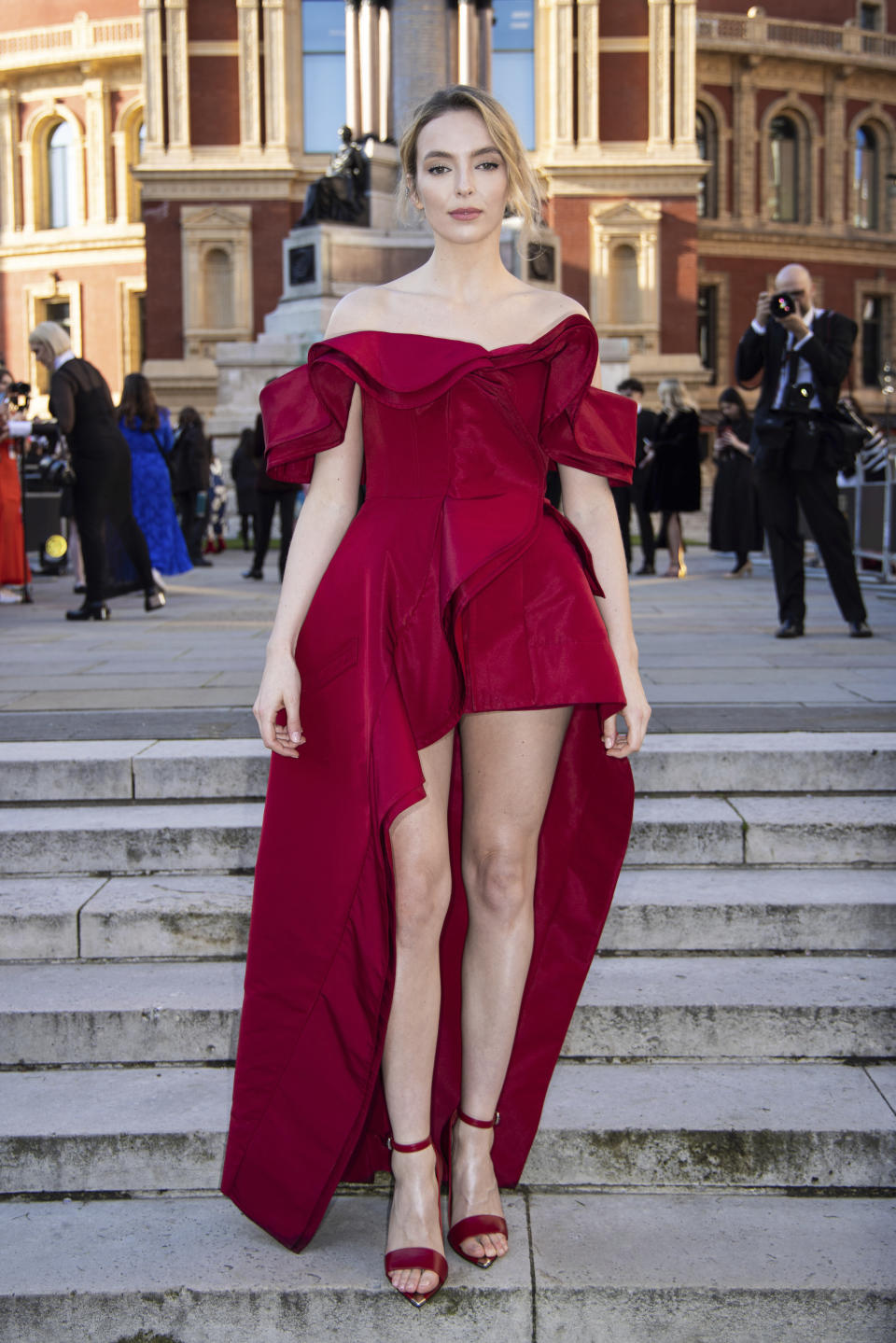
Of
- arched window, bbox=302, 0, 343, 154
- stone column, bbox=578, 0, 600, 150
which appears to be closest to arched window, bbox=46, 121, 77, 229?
arched window, bbox=302, 0, 343, 154

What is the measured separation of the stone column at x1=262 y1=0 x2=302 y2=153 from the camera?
3441cm

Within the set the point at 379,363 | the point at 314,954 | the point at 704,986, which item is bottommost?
the point at 704,986

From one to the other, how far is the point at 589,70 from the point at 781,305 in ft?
98.4

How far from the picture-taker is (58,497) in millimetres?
14047

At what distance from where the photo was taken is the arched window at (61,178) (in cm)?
4269

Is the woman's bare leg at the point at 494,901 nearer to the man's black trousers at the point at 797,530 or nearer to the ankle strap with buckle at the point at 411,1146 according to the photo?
the ankle strap with buckle at the point at 411,1146

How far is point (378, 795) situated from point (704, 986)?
1.39m

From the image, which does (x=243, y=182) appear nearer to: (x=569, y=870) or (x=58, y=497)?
(x=58, y=497)

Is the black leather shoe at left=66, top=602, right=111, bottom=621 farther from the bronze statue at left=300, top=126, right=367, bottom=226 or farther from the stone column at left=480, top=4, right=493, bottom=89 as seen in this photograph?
the stone column at left=480, top=4, right=493, bottom=89

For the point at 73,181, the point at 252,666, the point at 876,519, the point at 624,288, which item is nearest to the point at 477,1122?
the point at 252,666

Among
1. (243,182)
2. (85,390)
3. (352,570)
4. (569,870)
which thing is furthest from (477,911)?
(243,182)

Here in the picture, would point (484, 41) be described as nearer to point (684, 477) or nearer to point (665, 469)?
point (665, 469)

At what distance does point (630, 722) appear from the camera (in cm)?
258

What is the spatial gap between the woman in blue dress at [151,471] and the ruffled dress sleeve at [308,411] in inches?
325
